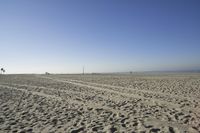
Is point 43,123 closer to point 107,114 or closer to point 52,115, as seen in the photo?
point 52,115

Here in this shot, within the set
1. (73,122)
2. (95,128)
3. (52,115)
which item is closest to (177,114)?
(95,128)

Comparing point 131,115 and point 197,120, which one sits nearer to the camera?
point 197,120

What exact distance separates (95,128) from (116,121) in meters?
1.12

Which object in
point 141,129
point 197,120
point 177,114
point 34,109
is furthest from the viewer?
point 34,109

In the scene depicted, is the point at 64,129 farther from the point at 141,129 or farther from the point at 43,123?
the point at 141,129

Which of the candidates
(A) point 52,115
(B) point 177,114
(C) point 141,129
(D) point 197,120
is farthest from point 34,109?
(D) point 197,120

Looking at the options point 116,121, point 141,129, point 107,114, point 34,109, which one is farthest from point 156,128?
point 34,109

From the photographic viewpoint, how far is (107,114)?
8.86 metres

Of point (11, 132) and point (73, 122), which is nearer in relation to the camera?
point (11, 132)

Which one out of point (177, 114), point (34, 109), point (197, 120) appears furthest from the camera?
point (34, 109)

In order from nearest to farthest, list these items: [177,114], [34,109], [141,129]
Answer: [141,129], [177,114], [34,109]

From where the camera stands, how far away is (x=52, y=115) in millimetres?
8836

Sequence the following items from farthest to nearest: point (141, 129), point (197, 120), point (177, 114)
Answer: point (177, 114) < point (197, 120) < point (141, 129)

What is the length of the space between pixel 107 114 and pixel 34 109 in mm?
3999
